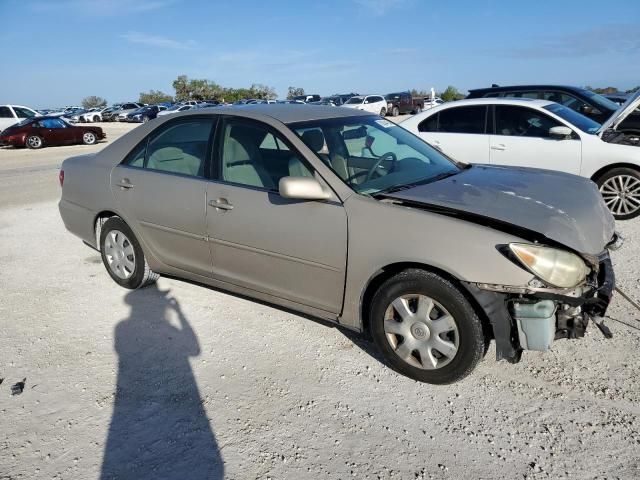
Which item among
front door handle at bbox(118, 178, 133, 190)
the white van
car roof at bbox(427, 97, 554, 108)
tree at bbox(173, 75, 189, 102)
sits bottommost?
front door handle at bbox(118, 178, 133, 190)

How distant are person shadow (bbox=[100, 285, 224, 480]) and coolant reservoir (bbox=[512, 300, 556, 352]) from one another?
5.52 ft

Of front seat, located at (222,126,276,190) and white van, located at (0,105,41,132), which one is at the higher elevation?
white van, located at (0,105,41,132)

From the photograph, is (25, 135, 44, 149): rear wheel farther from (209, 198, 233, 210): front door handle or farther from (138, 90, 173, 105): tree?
(138, 90, 173, 105): tree

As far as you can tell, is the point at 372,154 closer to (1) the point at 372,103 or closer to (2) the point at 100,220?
(2) the point at 100,220

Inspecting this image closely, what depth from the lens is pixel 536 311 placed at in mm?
2625

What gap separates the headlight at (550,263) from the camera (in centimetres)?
262

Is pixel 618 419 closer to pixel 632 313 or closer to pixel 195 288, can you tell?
pixel 632 313

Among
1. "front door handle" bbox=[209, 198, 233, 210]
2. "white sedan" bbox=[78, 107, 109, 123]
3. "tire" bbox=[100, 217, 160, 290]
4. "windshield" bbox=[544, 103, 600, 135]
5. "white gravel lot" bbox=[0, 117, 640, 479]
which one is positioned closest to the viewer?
"white gravel lot" bbox=[0, 117, 640, 479]

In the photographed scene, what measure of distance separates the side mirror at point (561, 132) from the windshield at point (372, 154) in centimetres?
319

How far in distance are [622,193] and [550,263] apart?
455cm

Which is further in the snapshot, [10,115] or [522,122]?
[10,115]

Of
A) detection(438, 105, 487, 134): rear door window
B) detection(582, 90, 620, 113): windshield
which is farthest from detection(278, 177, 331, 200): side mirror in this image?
detection(582, 90, 620, 113): windshield

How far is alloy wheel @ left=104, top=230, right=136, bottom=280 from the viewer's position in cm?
455

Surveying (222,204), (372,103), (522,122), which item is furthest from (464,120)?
(372,103)
